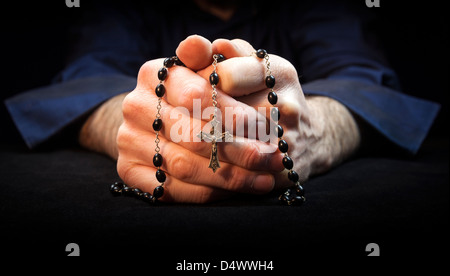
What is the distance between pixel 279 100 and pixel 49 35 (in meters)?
1.14

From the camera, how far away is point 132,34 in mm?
1215

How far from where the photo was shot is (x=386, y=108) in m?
0.89

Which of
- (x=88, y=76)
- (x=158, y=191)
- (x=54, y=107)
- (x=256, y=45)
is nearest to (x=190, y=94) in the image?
(x=158, y=191)

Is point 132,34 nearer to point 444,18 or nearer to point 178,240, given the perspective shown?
point 178,240

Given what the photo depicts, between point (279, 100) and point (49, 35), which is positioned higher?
point (49, 35)

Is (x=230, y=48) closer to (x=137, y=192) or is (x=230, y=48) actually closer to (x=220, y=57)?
(x=220, y=57)

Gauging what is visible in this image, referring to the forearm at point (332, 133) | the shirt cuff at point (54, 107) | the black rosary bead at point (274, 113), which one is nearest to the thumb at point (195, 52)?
the black rosary bead at point (274, 113)

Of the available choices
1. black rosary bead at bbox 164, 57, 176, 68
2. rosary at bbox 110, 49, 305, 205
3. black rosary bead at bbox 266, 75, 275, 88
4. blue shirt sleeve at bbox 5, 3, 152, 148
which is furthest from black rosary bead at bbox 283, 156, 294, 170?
blue shirt sleeve at bbox 5, 3, 152, 148

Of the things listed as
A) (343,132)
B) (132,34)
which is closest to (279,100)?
(343,132)

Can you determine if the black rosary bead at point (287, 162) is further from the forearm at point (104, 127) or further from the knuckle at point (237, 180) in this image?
the forearm at point (104, 127)

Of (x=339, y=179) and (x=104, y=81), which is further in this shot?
(x=104, y=81)

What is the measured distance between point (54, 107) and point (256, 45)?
629 millimetres
